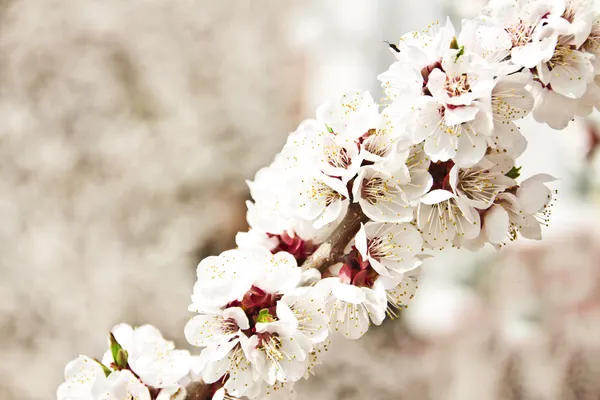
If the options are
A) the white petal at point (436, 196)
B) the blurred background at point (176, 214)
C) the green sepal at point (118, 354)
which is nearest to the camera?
the white petal at point (436, 196)

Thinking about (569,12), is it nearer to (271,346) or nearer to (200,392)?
(271,346)

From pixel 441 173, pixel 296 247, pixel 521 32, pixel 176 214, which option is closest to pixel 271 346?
pixel 296 247

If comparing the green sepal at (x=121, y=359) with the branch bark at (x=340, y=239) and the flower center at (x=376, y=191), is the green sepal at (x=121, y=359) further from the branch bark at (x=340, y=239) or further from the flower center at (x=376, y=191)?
the flower center at (x=376, y=191)

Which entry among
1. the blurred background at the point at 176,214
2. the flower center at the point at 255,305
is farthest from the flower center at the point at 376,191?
the blurred background at the point at 176,214

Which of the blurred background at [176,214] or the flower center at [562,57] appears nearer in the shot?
the flower center at [562,57]

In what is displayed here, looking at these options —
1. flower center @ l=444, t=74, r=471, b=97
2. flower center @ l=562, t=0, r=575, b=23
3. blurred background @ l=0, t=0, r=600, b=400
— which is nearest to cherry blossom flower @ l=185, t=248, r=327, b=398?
flower center @ l=444, t=74, r=471, b=97

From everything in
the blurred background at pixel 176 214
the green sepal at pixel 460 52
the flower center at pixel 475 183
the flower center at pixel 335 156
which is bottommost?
the blurred background at pixel 176 214

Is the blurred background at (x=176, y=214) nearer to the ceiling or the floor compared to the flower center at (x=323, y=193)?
nearer to the floor

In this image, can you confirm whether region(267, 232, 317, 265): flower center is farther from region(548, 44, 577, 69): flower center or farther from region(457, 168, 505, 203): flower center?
region(548, 44, 577, 69): flower center
